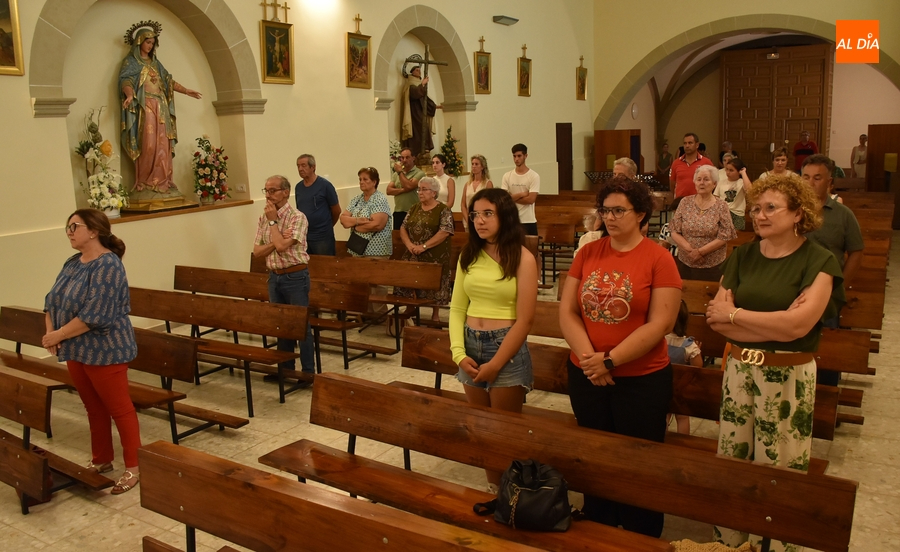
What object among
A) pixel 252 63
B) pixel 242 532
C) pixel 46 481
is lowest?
pixel 46 481

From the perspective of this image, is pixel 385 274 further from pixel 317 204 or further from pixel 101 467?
pixel 101 467

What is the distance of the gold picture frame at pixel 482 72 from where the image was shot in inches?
492

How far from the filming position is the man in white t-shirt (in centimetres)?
802

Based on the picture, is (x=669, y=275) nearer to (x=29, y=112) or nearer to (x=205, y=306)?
(x=205, y=306)

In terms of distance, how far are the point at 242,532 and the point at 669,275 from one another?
1.74 metres

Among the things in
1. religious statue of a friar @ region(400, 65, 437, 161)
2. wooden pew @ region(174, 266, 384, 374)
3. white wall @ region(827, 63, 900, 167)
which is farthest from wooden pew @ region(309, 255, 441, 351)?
white wall @ region(827, 63, 900, 167)

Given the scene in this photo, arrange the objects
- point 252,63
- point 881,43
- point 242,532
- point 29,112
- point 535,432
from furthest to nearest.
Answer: point 881,43 → point 252,63 → point 29,112 → point 535,432 → point 242,532

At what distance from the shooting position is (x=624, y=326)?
9.50 feet

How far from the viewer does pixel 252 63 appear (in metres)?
8.41

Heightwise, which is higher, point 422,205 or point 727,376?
point 422,205

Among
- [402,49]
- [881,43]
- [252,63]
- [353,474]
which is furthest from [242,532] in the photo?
[881,43]

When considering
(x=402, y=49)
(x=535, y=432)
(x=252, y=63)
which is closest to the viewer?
(x=535, y=432)

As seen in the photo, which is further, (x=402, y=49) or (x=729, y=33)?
(x=729, y=33)

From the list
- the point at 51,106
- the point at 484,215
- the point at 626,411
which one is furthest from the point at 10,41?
the point at 626,411
